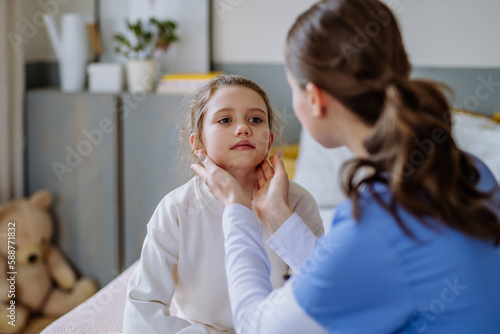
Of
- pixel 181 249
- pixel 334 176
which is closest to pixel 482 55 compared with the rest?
pixel 334 176

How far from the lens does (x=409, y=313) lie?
0.85m

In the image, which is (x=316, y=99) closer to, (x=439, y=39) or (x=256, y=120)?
(x=256, y=120)

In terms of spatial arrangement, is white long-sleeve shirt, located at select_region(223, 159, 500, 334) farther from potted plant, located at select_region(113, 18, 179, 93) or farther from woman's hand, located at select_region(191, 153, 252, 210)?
potted plant, located at select_region(113, 18, 179, 93)

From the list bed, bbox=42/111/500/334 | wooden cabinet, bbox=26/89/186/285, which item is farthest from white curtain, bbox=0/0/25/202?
bed, bbox=42/111/500/334

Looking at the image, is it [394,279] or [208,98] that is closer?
[394,279]

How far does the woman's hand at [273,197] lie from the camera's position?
1150 millimetres

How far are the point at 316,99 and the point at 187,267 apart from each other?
1.80ft

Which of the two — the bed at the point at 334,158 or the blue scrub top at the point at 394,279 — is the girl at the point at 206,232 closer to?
the blue scrub top at the point at 394,279

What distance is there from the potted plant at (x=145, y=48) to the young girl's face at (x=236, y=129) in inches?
65.5

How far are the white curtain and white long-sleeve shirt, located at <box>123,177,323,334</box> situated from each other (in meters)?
1.86

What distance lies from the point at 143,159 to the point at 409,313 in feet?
7.21

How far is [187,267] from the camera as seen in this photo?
130cm

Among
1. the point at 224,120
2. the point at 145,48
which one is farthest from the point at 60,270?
the point at 224,120

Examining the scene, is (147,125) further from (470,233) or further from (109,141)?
(470,233)
